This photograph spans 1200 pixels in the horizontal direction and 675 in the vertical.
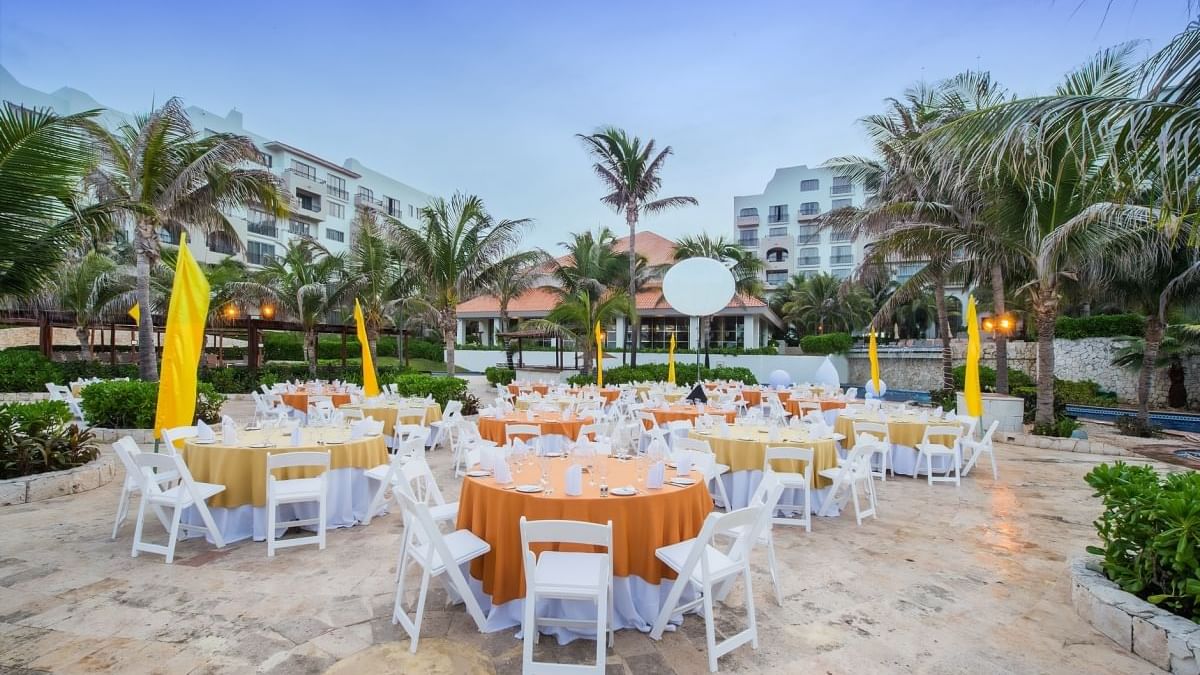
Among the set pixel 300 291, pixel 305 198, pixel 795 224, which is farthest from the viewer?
pixel 795 224

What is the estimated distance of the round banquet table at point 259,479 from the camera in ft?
18.1

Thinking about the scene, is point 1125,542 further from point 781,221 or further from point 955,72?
point 781,221

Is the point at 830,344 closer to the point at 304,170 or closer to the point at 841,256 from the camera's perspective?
the point at 841,256

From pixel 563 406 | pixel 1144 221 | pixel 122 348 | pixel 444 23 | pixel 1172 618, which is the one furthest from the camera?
pixel 122 348

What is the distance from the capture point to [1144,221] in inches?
404

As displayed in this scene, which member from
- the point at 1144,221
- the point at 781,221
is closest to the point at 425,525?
the point at 1144,221

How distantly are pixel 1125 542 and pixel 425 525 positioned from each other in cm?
469

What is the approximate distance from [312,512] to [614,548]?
148 inches

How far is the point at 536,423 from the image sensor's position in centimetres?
930

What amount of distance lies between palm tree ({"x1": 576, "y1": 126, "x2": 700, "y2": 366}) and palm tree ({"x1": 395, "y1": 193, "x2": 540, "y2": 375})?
15.2 ft

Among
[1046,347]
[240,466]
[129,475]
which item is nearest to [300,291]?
[129,475]

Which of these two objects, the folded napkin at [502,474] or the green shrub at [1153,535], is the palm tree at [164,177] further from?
the green shrub at [1153,535]

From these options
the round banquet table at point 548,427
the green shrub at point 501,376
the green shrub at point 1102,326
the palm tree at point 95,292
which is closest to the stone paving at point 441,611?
the round banquet table at point 548,427

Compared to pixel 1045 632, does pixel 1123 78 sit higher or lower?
higher
